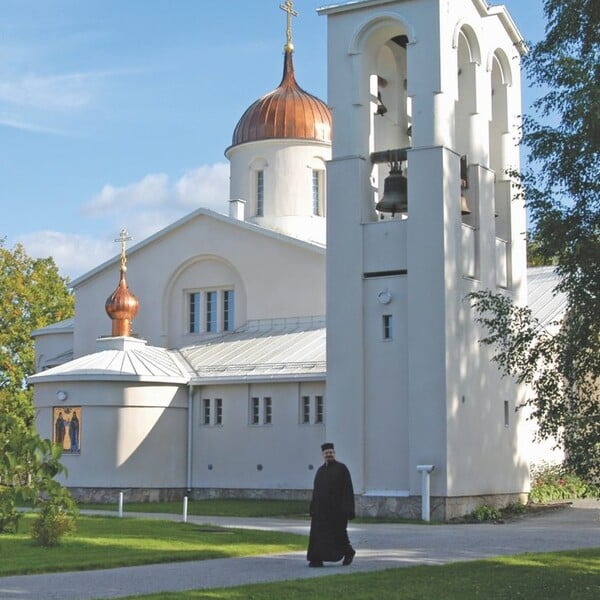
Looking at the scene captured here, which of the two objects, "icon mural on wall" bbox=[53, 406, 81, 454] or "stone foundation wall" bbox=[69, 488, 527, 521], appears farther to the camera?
"icon mural on wall" bbox=[53, 406, 81, 454]

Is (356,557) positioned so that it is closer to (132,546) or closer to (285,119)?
(132,546)

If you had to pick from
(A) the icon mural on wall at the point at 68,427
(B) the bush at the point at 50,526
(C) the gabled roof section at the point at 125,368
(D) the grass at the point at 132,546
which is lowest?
(D) the grass at the point at 132,546

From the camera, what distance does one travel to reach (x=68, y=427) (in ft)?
109

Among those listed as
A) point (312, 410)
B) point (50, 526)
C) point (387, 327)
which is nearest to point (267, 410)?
point (312, 410)

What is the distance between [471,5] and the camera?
92.9ft

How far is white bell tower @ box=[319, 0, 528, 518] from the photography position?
25.9 meters

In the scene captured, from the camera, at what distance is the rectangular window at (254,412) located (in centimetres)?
3328

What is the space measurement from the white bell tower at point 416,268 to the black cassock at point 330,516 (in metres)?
9.80

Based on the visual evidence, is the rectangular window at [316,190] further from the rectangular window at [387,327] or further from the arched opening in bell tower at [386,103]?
the rectangular window at [387,327]

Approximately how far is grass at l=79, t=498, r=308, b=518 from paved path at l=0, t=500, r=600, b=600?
1.58 m

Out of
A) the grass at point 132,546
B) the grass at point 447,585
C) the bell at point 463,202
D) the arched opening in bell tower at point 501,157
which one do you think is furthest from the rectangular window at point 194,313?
the grass at point 447,585

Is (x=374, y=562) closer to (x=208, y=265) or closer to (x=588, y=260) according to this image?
(x=588, y=260)

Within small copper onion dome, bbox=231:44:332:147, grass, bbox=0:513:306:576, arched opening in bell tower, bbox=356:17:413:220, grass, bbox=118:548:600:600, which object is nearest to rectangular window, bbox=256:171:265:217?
small copper onion dome, bbox=231:44:332:147

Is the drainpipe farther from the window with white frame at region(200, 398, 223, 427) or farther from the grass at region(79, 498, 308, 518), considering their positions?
the grass at region(79, 498, 308, 518)
